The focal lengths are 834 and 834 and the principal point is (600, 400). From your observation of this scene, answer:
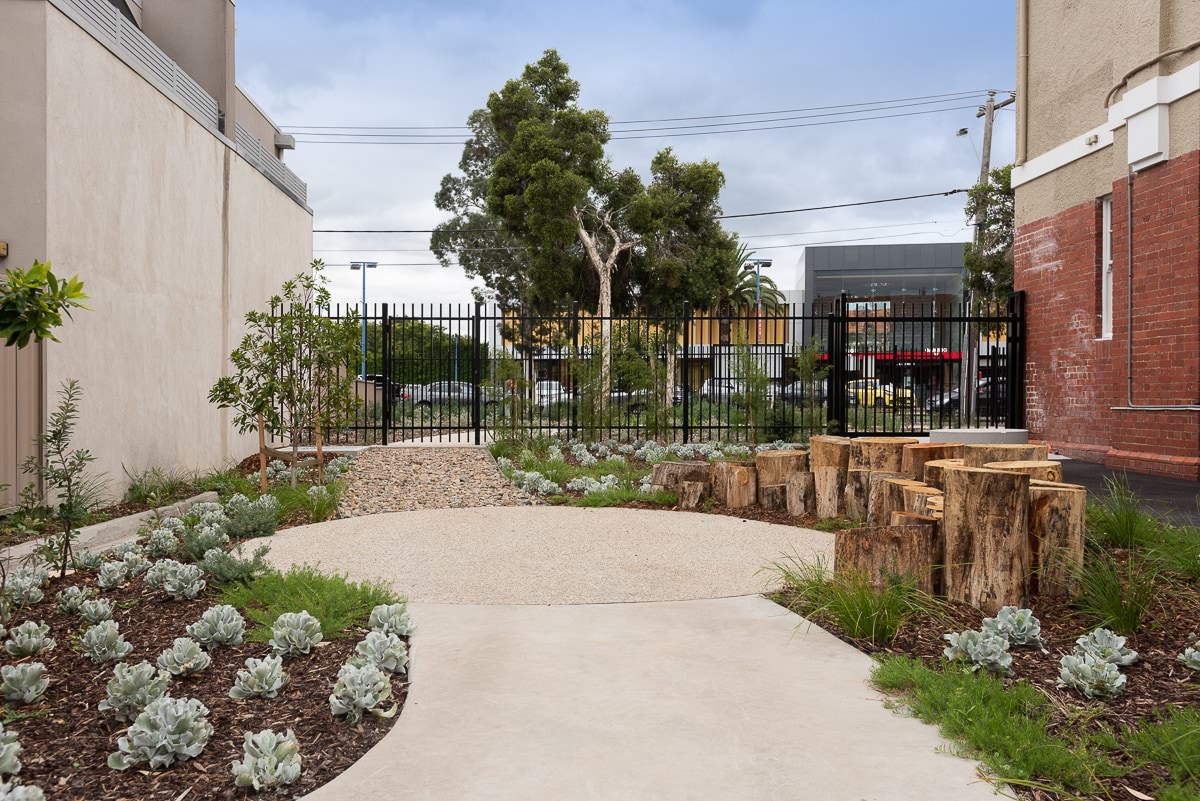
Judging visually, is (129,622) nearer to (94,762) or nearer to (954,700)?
(94,762)

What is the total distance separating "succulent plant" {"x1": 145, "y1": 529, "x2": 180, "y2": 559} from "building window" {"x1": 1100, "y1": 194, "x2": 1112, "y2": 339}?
11.7 meters

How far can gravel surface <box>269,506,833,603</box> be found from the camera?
5695 mm

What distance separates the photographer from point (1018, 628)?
4117 millimetres

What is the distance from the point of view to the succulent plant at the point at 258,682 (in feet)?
11.6

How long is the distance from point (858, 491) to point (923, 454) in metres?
0.72

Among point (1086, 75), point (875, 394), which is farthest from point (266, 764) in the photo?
point (875, 394)

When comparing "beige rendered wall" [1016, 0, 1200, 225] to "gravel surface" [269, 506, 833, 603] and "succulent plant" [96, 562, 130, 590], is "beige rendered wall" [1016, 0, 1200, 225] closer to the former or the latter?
"gravel surface" [269, 506, 833, 603]

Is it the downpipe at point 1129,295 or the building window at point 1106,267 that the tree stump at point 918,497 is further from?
the building window at point 1106,267

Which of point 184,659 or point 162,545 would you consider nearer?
point 184,659

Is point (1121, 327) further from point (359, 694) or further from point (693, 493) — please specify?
point (359, 694)

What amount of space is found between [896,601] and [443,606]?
2.69 meters

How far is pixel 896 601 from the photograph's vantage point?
4.52 metres

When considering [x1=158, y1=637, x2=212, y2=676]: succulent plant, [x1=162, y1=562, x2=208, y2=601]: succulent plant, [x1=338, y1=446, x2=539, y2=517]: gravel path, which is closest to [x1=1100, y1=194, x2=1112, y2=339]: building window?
[x1=338, y1=446, x2=539, y2=517]: gravel path

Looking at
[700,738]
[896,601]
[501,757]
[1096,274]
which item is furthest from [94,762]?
[1096,274]
